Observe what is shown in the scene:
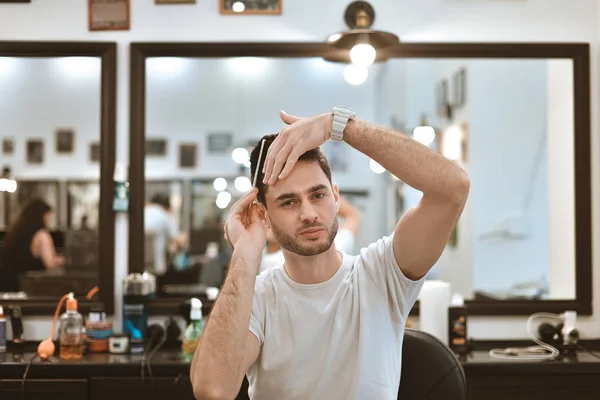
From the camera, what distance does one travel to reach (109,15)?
3238 millimetres

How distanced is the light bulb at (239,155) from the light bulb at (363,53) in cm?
330

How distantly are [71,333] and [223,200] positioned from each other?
3479mm

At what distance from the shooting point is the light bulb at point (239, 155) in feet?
20.8

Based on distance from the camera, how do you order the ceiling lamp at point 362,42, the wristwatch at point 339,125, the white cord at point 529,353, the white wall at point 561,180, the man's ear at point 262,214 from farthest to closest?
the white wall at point 561,180
the ceiling lamp at point 362,42
the white cord at point 529,353
the man's ear at point 262,214
the wristwatch at point 339,125

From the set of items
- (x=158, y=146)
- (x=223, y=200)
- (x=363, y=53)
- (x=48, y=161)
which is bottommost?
(x=223, y=200)

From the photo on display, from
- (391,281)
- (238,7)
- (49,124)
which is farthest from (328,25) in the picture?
(49,124)

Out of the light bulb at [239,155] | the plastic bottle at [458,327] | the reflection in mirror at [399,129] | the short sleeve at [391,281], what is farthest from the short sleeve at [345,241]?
the short sleeve at [391,281]

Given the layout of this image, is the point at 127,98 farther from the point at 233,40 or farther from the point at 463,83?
the point at 463,83

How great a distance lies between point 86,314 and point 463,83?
3238 millimetres

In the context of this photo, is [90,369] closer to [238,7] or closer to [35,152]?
[238,7]

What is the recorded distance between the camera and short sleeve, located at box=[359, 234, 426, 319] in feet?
6.20

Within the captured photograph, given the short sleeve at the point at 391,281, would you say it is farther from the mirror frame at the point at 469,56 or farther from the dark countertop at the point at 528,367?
the mirror frame at the point at 469,56

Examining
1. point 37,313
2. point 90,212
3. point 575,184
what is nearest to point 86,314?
point 37,313

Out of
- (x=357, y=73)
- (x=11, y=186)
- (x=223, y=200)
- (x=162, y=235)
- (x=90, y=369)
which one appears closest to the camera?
(x=90, y=369)
